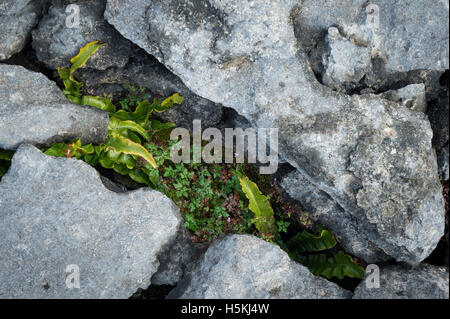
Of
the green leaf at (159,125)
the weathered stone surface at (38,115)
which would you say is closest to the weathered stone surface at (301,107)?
the green leaf at (159,125)

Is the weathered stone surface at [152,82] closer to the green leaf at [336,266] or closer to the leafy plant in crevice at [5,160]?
the leafy plant in crevice at [5,160]

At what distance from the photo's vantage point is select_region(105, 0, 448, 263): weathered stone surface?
4.62 m

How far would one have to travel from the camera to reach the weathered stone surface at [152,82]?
5.33 metres

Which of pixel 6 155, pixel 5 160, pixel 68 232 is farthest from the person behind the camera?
pixel 5 160

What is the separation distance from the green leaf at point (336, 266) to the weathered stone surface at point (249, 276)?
37cm

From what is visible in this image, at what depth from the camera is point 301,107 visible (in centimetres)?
471

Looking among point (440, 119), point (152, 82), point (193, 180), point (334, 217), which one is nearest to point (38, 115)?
point (152, 82)

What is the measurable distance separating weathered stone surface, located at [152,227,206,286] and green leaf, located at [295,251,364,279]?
1383 millimetres

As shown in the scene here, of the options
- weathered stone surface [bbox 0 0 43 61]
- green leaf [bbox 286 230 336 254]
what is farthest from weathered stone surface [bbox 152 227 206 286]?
weathered stone surface [bbox 0 0 43 61]

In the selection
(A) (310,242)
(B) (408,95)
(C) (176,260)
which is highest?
(B) (408,95)

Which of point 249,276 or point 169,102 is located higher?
point 169,102

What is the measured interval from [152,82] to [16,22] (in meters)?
1.75

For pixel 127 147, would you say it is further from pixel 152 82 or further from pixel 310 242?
pixel 310 242
